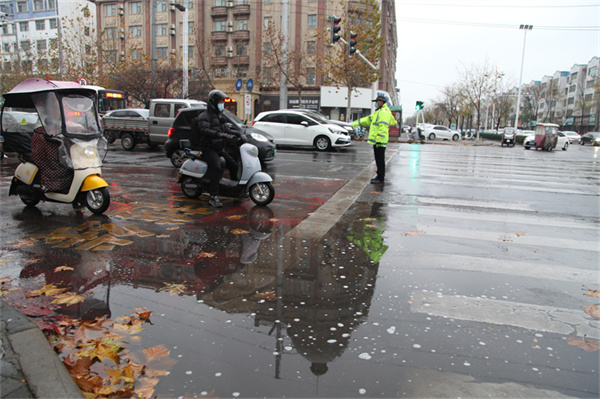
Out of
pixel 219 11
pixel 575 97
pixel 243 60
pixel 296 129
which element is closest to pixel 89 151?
pixel 296 129

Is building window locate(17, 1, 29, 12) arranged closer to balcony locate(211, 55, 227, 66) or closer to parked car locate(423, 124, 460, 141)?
balcony locate(211, 55, 227, 66)

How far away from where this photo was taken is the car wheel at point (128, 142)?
1878 cm

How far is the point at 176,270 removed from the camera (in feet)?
14.5

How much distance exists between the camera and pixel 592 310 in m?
3.72

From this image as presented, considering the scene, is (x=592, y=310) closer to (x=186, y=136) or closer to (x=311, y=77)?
(x=186, y=136)

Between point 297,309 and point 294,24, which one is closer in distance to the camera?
point 297,309

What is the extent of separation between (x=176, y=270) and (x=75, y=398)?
210 centimetres

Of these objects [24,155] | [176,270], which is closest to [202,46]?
[24,155]

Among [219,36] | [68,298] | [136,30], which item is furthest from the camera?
[136,30]

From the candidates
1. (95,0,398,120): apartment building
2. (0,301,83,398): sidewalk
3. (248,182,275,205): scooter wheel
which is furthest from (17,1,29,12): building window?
(0,301,83,398): sidewalk

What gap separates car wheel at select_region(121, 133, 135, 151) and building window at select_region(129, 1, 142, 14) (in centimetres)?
4059

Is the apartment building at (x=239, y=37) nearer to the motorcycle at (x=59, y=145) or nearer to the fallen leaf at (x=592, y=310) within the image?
the motorcycle at (x=59, y=145)

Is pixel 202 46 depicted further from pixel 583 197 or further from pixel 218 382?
pixel 218 382

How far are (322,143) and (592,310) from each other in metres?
16.3
